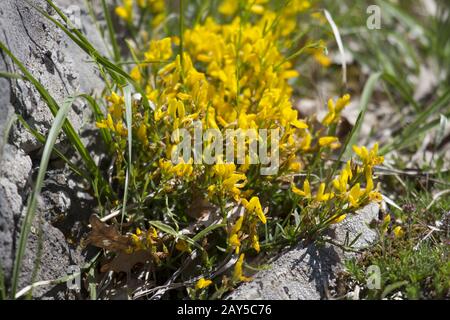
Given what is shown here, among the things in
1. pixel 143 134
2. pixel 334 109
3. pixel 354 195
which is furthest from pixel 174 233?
pixel 334 109

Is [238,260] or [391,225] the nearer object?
[238,260]

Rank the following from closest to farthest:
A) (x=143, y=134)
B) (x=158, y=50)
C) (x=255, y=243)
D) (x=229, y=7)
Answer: (x=255, y=243) → (x=143, y=134) → (x=158, y=50) → (x=229, y=7)

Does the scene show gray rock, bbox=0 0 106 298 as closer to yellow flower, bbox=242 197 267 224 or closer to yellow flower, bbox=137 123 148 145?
yellow flower, bbox=137 123 148 145

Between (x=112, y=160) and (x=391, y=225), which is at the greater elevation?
(x=112, y=160)

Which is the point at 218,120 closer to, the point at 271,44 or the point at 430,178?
the point at 271,44

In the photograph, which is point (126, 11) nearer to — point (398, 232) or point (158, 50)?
point (158, 50)

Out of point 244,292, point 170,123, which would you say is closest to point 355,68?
point 170,123
